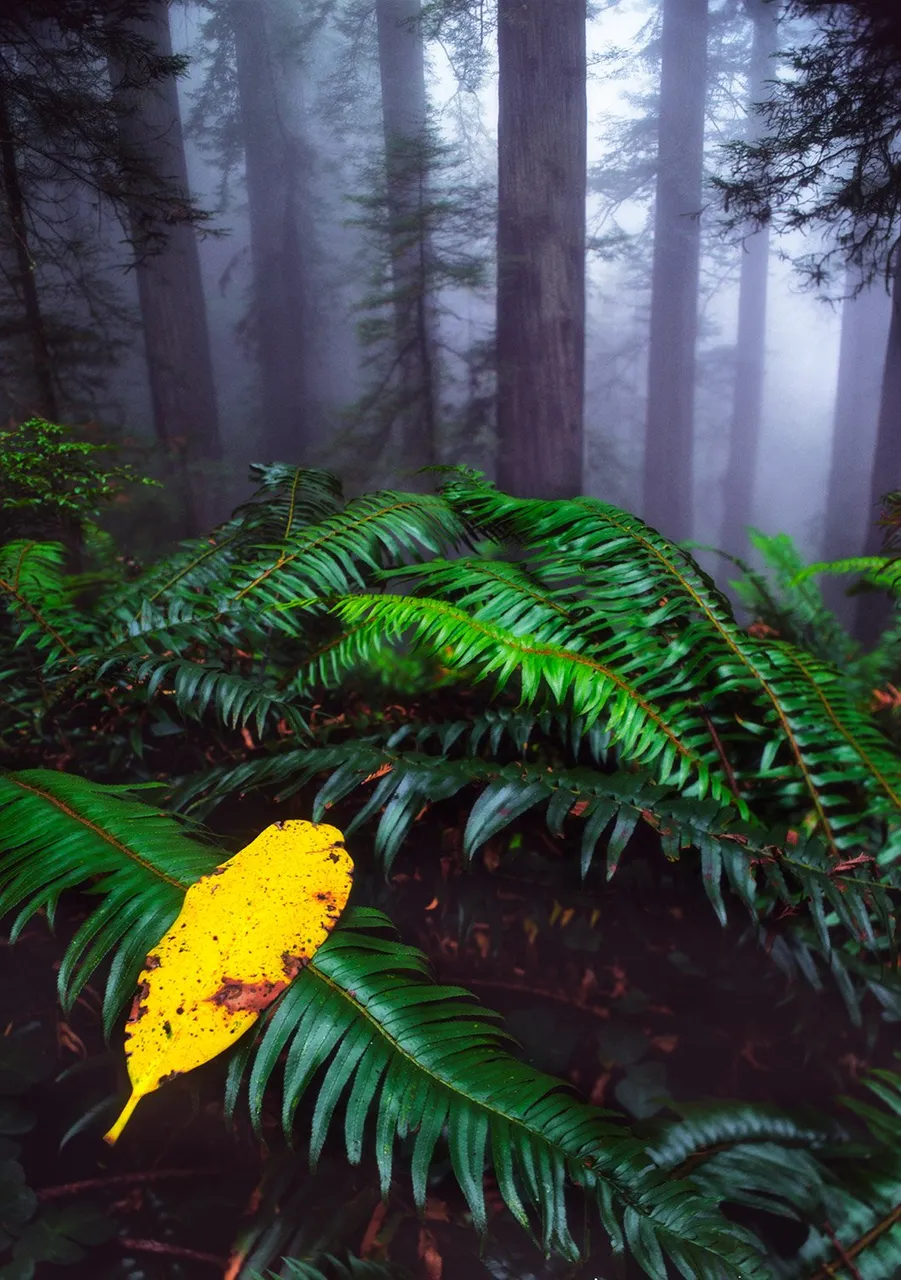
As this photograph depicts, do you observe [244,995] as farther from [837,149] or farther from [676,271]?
[837,149]

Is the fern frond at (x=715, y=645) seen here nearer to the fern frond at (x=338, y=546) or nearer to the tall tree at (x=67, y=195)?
the fern frond at (x=338, y=546)

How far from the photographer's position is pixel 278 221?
2734 millimetres

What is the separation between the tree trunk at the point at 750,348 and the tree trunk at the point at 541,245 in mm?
613

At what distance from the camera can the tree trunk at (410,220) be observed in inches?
101

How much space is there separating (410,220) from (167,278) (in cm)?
95

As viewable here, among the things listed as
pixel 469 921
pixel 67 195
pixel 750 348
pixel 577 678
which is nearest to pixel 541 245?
pixel 750 348

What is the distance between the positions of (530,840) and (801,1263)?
0.81 metres

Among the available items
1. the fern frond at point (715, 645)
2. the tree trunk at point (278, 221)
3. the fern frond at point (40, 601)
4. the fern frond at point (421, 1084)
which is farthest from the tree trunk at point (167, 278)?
the fern frond at point (421, 1084)

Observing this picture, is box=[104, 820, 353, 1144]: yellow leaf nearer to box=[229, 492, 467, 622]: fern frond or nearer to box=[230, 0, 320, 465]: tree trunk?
box=[229, 492, 467, 622]: fern frond

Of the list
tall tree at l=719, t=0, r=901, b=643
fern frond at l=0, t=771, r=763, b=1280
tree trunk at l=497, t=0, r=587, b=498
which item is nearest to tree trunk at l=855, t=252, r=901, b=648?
tall tree at l=719, t=0, r=901, b=643

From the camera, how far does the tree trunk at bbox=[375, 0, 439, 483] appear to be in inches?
101

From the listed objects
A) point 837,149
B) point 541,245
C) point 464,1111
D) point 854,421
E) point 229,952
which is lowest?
point 464,1111

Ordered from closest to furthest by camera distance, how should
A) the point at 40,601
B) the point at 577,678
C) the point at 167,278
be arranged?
the point at 577,678 < the point at 40,601 < the point at 167,278

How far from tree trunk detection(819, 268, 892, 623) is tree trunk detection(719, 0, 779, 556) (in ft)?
1.01
